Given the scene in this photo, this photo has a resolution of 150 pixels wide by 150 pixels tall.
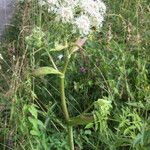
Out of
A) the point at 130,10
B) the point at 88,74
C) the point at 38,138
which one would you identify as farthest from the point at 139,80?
the point at 130,10

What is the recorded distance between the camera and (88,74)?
A: 2.90m

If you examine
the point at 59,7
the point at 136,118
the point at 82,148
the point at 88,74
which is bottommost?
the point at 82,148

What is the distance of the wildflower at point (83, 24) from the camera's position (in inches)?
104

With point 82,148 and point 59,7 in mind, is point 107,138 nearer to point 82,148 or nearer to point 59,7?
point 82,148

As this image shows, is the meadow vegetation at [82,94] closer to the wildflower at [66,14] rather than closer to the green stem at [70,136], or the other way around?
the green stem at [70,136]

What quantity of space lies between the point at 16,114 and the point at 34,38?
0.40 m

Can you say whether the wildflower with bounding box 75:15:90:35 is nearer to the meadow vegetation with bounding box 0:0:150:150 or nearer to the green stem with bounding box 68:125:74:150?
the meadow vegetation with bounding box 0:0:150:150

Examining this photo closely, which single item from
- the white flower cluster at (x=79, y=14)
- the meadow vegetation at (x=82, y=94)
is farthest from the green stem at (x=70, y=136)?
the white flower cluster at (x=79, y=14)

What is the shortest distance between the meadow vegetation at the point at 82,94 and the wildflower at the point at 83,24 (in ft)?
0.55

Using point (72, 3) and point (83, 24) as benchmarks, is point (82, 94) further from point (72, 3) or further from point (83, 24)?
point (72, 3)

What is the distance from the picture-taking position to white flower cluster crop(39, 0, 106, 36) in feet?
8.76

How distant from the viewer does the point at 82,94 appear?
286cm

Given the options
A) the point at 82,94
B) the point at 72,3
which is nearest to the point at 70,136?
the point at 82,94

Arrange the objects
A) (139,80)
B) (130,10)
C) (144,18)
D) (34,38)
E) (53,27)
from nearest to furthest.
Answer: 1. (34,38)
2. (139,80)
3. (53,27)
4. (144,18)
5. (130,10)
